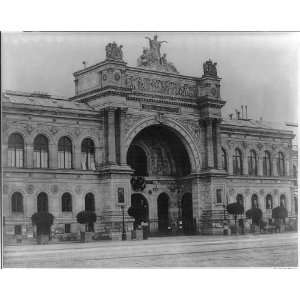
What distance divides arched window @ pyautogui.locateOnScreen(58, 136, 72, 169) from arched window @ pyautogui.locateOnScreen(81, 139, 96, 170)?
3.36 ft

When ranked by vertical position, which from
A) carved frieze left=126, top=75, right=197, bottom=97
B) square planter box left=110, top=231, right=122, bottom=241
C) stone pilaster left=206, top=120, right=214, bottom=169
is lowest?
square planter box left=110, top=231, right=122, bottom=241

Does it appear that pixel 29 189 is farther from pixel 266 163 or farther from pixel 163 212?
pixel 266 163

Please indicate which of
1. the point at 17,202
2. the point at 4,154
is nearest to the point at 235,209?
the point at 17,202

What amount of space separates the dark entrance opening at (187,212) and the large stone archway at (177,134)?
249cm

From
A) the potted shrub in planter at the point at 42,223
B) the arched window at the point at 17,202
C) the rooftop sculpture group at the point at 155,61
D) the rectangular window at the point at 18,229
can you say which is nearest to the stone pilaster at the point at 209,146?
the rooftop sculpture group at the point at 155,61

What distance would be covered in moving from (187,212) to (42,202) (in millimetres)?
14154

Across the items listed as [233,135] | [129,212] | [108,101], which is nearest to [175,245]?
[129,212]

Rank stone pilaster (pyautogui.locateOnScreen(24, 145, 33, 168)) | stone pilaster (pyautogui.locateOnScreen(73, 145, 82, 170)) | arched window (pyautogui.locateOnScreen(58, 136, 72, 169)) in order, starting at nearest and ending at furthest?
stone pilaster (pyautogui.locateOnScreen(24, 145, 33, 168)) → arched window (pyautogui.locateOnScreen(58, 136, 72, 169)) → stone pilaster (pyautogui.locateOnScreen(73, 145, 82, 170))

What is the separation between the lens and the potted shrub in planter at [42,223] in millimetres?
42219

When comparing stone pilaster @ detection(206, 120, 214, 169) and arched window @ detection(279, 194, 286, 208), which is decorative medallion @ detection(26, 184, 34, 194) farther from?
arched window @ detection(279, 194, 286, 208)

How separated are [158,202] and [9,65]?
23146 mm

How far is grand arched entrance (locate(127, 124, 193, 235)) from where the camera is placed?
5375 cm

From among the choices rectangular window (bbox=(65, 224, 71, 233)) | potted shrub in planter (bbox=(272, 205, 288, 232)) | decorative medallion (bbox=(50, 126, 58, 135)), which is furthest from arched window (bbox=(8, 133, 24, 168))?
potted shrub in planter (bbox=(272, 205, 288, 232))

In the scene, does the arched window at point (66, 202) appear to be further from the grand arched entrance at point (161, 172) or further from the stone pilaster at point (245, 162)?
the stone pilaster at point (245, 162)
